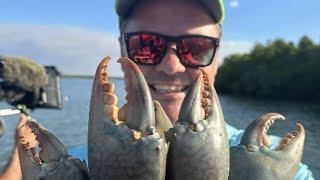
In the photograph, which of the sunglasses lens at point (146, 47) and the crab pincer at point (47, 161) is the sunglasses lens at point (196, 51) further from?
the crab pincer at point (47, 161)

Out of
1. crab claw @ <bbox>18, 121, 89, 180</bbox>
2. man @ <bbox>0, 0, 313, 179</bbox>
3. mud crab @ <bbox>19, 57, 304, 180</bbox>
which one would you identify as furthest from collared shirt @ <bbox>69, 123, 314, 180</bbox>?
mud crab @ <bbox>19, 57, 304, 180</bbox>

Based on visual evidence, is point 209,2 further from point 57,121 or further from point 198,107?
point 57,121

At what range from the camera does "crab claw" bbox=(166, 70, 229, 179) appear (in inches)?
91.4

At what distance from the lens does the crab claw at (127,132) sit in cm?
226

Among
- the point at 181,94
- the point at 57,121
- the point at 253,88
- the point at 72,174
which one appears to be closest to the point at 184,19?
the point at 181,94

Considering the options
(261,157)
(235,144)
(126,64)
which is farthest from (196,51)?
(126,64)

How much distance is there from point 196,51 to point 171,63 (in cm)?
29

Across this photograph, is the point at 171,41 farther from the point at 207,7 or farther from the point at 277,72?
the point at 277,72

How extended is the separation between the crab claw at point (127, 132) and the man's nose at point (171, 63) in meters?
2.05

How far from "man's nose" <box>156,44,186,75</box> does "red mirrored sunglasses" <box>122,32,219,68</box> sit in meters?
0.03

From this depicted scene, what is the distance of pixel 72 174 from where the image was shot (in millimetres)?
2510

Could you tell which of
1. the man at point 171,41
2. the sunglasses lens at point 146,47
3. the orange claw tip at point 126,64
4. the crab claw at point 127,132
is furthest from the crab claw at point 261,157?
the sunglasses lens at point 146,47

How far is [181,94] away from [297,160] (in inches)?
74.4

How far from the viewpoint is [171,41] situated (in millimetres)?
4387
